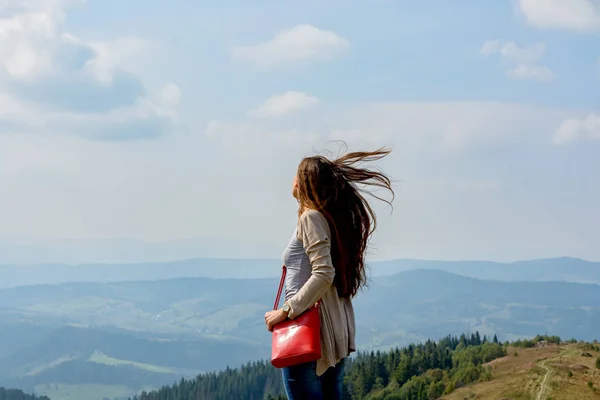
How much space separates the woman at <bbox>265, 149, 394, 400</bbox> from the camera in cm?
756

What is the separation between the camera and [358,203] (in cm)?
798

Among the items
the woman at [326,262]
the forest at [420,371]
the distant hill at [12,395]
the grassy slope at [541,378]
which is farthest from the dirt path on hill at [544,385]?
the distant hill at [12,395]

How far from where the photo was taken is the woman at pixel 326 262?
298 inches

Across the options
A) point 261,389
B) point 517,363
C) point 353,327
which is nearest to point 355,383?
point 517,363

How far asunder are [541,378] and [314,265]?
260 feet

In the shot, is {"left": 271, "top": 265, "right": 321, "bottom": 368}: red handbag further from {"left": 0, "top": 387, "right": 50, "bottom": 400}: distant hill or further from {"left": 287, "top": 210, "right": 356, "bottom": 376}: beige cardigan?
{"left": 0, "top": 387, "right": 50, "bottom": 400}: distant hill

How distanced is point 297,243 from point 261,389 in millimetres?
168547

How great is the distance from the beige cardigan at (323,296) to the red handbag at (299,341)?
0.25 feet

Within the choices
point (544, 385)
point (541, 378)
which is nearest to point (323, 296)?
point (544, 385)

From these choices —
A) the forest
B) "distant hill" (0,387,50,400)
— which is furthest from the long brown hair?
"distant hill" (0,387,50,400)

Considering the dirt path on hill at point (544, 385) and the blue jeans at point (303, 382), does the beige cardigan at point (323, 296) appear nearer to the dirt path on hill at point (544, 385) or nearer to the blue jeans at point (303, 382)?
the blue jeans at point (303, 382)

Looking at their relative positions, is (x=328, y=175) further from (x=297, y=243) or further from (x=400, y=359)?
(x=400, y=359)

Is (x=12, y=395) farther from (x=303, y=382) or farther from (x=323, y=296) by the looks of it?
(x=323, y=296)

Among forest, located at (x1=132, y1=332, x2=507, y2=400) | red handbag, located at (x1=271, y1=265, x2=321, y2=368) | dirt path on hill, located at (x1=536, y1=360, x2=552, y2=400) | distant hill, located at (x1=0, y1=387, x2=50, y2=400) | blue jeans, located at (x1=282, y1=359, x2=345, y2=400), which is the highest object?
red handbag, located at (x1=271, y1=265, x2=321, y2=368)
